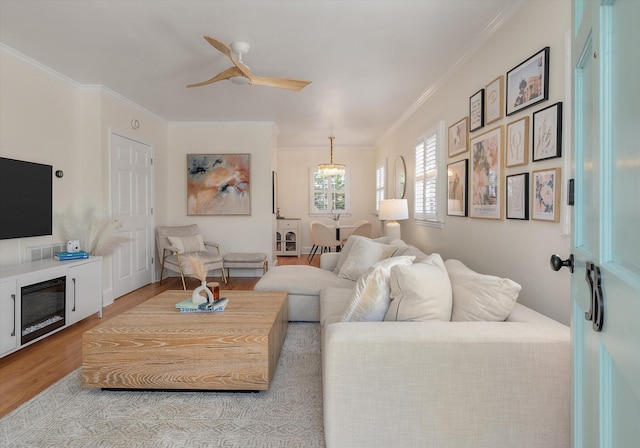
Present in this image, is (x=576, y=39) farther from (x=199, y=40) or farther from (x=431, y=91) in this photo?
(x=431, y=91)

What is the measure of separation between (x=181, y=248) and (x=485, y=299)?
4461 mm

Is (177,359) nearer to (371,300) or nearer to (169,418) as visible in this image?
(169,418)

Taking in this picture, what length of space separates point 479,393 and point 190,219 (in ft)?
17.8

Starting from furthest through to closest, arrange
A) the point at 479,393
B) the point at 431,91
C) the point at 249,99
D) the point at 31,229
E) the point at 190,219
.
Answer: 1. the point at 190,219
2. the point at 249,99
3. the point at 431,91
4. the point at 31,229
5. the point at 479,393

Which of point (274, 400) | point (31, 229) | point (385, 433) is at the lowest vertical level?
point (274, 400)

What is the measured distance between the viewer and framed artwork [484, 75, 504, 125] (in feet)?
8.89

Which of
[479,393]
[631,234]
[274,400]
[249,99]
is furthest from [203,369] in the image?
[249,99]

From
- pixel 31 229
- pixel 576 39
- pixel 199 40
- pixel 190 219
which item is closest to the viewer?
pixel 576 39

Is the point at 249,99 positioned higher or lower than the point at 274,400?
higher

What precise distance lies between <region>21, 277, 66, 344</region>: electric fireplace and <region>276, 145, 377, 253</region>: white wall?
584cm

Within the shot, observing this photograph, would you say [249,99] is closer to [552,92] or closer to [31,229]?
[31,229]

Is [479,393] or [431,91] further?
[431,91]

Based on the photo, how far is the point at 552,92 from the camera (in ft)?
6.95

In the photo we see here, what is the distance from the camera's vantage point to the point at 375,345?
157 cm
